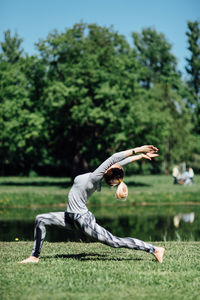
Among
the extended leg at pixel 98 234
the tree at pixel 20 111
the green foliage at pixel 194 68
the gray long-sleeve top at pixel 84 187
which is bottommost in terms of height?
the extended leg at pixel 98 234

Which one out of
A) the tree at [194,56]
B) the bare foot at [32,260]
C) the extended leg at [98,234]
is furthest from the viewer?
the tree at [194,56]

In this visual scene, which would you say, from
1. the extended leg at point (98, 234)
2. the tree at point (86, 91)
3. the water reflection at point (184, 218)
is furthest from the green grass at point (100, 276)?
→ the tree at point (86, 91)

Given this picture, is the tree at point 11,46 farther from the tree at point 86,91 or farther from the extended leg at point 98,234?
the extended leg at point 98,234

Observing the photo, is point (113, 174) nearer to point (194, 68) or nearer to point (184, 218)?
point (184, 218)

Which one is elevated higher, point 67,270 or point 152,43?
point 152,43

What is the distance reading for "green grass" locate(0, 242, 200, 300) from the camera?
5.44 meters

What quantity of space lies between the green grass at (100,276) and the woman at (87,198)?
393mm

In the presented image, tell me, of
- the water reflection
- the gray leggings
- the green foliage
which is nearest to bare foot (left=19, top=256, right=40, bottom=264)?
the gray leggings

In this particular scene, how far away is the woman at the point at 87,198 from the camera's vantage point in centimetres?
682

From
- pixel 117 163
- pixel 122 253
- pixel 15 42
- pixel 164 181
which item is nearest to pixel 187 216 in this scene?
pixel 122 253

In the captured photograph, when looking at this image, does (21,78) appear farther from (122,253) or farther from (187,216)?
A: (122,253)

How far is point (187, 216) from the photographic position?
22.0 metres

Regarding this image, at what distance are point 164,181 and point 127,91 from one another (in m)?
14.0

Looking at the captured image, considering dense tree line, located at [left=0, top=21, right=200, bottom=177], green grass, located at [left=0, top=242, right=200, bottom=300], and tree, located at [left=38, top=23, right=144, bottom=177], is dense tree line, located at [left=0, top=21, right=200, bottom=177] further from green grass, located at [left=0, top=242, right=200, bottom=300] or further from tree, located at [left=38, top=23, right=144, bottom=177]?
green grass, located at [left=0, top=242, right=200, bottom=300]
